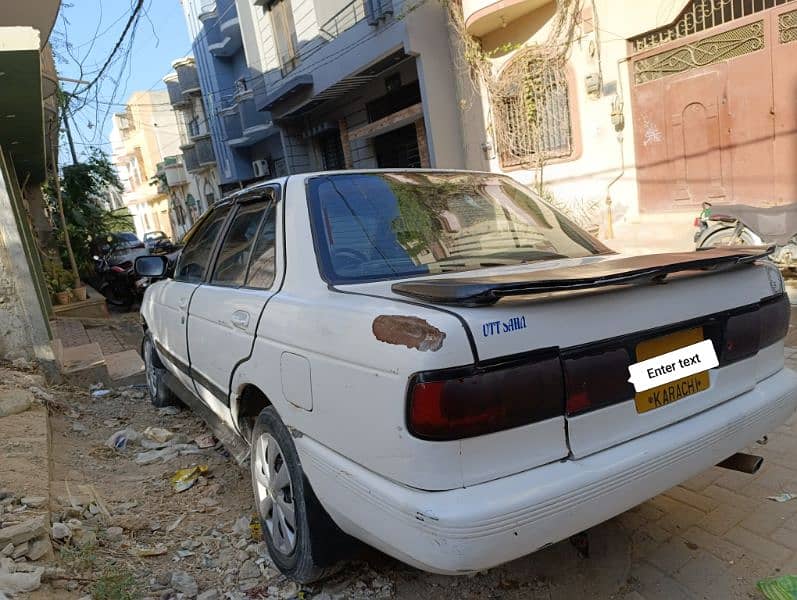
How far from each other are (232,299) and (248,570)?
1.26m

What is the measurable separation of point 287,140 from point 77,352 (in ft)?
40.5

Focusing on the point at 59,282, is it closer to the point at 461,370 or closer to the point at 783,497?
the point at 461,370

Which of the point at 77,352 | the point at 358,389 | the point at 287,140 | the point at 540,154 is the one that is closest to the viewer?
the point at 358,389

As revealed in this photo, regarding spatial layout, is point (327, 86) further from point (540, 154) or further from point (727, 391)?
point (727, 391)

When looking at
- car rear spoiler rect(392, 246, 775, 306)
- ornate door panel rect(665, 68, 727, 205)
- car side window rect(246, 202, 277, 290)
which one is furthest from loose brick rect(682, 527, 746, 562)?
ornate door panel rect(665, 68, 727, 205)

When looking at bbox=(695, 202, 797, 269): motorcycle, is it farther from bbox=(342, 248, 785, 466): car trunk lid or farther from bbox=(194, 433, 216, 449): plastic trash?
bbox=(194, 433, 216, 449): plastic trash

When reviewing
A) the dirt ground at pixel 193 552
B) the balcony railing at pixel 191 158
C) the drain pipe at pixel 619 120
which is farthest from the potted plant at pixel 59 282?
the balcony railing at pixel 191 158

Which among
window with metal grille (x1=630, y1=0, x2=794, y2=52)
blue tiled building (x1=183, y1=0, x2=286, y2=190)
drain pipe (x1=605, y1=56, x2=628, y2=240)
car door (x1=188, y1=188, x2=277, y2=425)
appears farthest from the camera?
blue tiled building (x1=183, y1=0, x2=286, y2=190)

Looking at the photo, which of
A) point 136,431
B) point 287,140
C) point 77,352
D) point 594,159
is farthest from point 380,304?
point 287,140

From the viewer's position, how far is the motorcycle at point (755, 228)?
539cm

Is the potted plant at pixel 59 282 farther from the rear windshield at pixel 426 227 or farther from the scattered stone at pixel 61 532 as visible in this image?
the rear windshield at pixel 426 227

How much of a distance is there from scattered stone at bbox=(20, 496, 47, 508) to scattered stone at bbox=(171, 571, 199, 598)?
75 centimetres

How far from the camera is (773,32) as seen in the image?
6.32m

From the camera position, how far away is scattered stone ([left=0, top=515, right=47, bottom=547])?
2.12 metres
